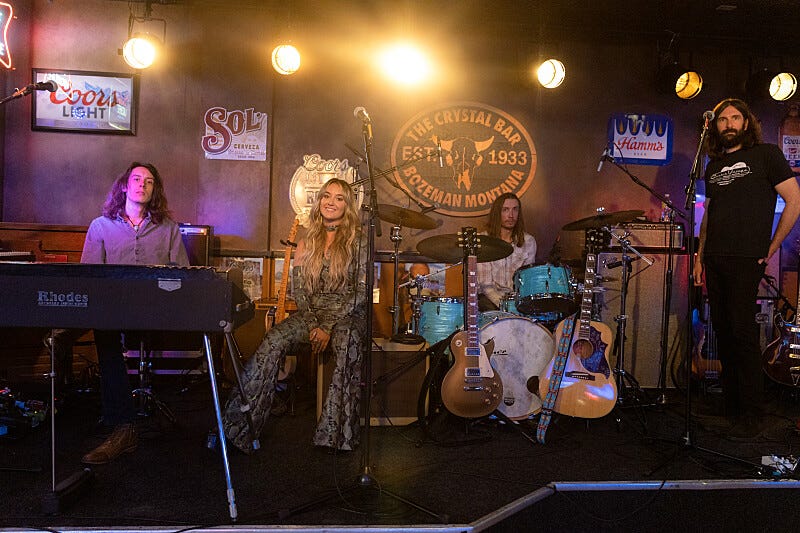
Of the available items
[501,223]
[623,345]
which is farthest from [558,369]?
[501,223]

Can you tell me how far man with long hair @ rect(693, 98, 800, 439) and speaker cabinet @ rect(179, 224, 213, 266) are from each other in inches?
173

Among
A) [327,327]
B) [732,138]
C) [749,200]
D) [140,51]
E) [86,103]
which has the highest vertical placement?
[140,51]

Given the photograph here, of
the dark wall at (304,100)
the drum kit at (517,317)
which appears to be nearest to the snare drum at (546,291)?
the drum kit at (517,317)

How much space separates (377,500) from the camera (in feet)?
9.18

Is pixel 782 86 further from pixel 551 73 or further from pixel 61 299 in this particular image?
pixel 61 299

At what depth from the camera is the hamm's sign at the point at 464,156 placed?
6379 millimetres

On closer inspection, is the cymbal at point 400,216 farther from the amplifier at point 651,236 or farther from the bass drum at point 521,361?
the amplifier at point 651,236

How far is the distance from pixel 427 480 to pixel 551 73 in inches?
182

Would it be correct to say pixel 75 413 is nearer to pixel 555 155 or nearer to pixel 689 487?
pixel 689 487

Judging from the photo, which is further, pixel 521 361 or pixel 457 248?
pixel 457 248

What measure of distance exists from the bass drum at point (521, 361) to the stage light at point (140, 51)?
14.2 feet

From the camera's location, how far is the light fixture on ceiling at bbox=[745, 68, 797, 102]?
6281mm

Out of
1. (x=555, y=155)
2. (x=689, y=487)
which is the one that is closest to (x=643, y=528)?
(x=689, y=487)

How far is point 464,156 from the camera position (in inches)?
253
